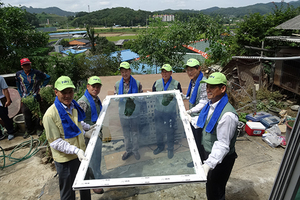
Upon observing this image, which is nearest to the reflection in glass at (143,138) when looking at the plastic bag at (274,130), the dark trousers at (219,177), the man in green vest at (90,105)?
the man in green vest at (90,105)

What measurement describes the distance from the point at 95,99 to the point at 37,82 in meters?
2.92

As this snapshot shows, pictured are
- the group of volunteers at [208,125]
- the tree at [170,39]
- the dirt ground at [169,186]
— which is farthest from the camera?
the tree at [170,39]

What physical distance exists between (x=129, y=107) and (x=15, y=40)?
21.5ft

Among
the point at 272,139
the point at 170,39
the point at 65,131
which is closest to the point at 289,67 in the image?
the point at 272,139

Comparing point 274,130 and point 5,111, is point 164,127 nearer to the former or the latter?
point 274,130

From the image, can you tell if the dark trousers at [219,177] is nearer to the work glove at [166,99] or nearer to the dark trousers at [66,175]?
the work glove at [166,99]

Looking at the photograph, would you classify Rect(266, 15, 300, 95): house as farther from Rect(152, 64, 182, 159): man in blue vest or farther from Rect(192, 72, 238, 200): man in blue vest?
Rect(192, 72, 238, 200): man in blue vest

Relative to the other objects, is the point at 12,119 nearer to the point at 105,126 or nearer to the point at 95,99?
the point at 95,99

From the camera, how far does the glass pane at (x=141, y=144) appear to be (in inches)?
69.7

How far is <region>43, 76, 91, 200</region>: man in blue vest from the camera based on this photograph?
7.30ft

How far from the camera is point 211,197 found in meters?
2.54

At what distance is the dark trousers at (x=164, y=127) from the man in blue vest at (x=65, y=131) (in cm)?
98

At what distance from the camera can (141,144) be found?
247 cm

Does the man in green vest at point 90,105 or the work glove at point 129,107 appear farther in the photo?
the work glove at point 129,107
